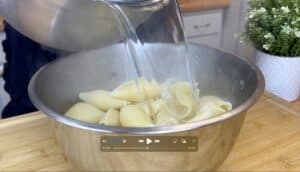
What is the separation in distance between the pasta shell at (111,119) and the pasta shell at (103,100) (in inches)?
1.1

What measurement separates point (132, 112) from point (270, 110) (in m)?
0.28

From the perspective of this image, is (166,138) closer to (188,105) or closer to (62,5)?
(188,105)

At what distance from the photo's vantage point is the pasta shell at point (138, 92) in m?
0.63

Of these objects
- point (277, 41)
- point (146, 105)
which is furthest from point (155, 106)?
point (277, 41)

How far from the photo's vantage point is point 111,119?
57 centimetres

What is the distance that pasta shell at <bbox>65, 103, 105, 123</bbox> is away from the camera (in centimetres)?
57

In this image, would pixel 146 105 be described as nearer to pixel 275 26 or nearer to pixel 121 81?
pixel 121 81

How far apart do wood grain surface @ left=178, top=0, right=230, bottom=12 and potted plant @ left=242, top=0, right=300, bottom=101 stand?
1.70ft

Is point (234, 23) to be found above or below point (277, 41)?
below

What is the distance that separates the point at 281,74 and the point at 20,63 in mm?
559

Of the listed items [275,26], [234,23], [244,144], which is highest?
[275,26]

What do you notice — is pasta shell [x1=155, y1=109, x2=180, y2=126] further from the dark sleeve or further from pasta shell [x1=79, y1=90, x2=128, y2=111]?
the dark sleeve

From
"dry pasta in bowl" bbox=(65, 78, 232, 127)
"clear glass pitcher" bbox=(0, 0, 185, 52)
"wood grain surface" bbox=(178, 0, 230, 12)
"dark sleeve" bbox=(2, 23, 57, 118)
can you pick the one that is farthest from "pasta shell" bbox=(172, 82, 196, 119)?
"wood grain surface" bbox=(178, 0, 230, 12)

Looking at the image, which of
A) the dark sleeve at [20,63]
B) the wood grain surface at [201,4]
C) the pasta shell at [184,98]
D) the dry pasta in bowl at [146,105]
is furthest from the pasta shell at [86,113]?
the wood grain surface at [201,4]
